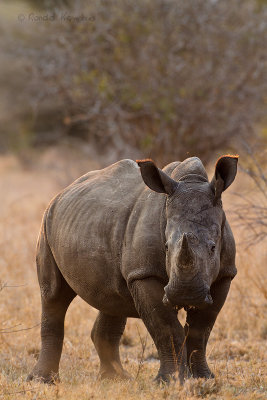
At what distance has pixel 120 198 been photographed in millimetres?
4812

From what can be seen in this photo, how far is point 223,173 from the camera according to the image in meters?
4.30

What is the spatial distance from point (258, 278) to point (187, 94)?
6.32 metres

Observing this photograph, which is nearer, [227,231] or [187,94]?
[227,231]

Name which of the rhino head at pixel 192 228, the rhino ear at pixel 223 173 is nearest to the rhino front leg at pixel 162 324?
the rhino head at pixel 192 228

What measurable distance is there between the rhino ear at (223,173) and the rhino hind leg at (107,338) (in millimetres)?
1712

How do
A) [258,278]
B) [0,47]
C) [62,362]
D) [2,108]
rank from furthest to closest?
[2,108] < [0,47] < [258,278] < [62,362]

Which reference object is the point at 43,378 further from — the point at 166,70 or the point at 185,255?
the point at 166,70

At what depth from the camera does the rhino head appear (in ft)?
12.8

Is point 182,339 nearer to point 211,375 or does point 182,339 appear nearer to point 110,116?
point 211,375

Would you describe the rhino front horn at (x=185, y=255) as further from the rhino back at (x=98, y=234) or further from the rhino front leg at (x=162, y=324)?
the rhino back at (x=98, y=234)

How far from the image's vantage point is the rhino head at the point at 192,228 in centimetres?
391

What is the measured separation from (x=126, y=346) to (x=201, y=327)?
2.12m

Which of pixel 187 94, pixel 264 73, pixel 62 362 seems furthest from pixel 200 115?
pixel 62 362

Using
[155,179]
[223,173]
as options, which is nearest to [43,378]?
[155,179]
